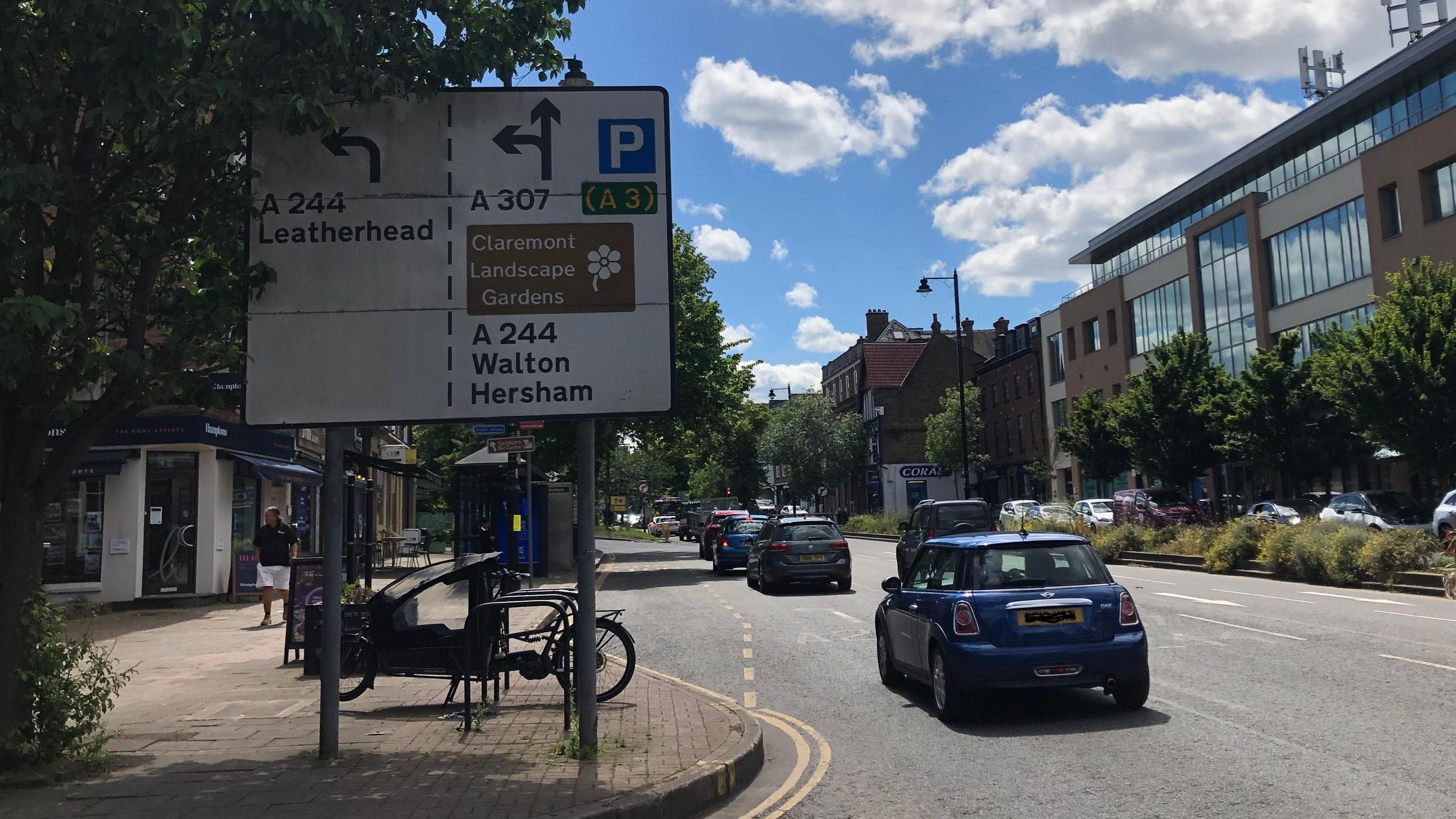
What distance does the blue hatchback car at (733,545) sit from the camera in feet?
94.5

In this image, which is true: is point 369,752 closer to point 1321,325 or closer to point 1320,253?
point 1321,325

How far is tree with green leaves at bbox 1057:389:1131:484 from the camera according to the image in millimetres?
46688

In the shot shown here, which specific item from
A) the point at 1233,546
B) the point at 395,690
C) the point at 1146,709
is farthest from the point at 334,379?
the point at 1233,546

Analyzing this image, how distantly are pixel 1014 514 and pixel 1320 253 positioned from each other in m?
14.1

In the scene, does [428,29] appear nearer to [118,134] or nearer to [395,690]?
[118,134]

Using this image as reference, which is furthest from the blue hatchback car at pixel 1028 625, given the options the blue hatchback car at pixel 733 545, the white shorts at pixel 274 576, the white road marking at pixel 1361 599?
the blue hatchback car at pixel 733 545

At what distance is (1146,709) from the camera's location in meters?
8.97

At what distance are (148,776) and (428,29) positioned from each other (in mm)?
5326

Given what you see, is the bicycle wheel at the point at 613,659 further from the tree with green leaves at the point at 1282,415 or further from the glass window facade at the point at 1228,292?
the glass window facade at the point at 1228,292

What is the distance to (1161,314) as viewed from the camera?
5147cm

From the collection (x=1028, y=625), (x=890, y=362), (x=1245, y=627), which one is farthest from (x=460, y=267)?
(x=890, y=362)

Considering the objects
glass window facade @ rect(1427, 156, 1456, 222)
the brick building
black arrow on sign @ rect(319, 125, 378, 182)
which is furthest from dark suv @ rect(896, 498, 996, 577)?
the brick building

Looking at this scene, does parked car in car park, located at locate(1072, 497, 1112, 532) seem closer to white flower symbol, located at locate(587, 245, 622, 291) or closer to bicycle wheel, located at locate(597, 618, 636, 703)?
bicycle wheel, located at locate(597, 618, 636, 703)

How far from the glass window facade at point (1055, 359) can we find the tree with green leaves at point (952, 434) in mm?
4897
